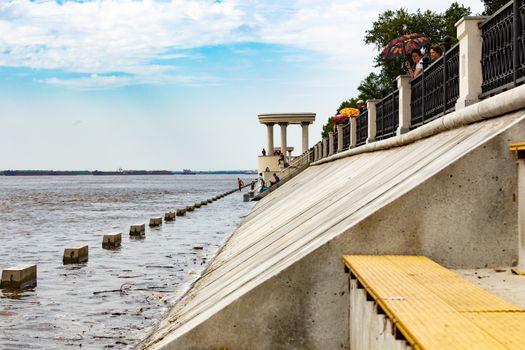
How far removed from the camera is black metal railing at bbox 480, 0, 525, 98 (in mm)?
8062

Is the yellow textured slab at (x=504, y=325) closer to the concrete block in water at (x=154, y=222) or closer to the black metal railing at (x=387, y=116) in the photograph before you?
the black metal railing at (x=387, y=116)

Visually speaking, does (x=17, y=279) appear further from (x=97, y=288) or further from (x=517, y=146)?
→ (x=517, y=146)

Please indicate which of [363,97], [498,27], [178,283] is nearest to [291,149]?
[363,97]

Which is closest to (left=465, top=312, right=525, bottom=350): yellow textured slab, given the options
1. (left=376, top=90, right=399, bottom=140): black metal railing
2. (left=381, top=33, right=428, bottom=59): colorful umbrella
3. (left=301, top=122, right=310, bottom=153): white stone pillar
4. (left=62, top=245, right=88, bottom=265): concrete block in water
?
(left=376, top=90, right=399, bottom=140): black metal railing

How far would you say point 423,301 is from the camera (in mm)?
4270

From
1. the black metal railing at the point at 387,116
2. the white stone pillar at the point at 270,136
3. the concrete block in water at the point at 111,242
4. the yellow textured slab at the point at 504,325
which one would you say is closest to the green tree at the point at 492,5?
the white stone pillar at the point at 270,136

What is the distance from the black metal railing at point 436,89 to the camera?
11.0 metres

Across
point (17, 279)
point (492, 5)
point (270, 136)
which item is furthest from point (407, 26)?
point (17, 279)

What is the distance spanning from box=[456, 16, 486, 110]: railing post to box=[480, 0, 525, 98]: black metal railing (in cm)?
7

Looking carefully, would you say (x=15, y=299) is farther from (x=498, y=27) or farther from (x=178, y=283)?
(x=498, y=27)

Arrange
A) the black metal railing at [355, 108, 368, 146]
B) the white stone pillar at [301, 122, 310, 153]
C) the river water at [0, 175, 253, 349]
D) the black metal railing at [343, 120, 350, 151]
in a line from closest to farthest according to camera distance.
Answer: the river water at [0, 175, 253, 349] → the black metal railing at [355, 108, 368, 146] → the black metal railing at [343, 120, 350, 151] → the white stone pillar at [301, 122, 310, 153]

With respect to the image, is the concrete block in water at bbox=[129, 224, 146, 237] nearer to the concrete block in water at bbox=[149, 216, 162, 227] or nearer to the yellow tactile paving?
the concrete block in water at bbox=[149, 216, 162, 227]

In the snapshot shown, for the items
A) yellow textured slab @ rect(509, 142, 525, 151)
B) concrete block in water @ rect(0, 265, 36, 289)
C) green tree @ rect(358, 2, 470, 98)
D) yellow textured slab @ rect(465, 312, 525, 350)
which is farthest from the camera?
green tree @ rect(358, 2, 470, 98)

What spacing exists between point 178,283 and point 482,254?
11611 mm
